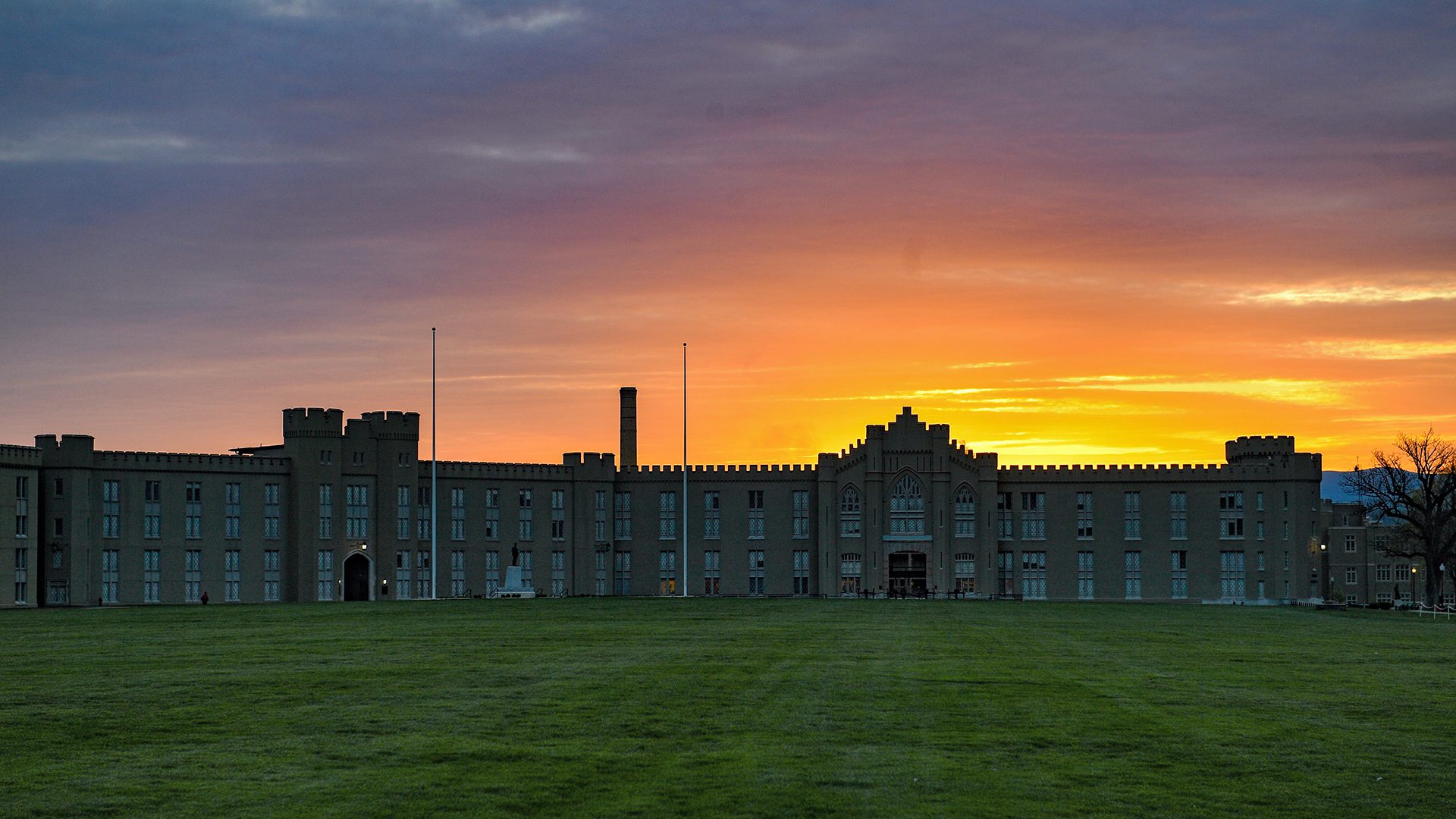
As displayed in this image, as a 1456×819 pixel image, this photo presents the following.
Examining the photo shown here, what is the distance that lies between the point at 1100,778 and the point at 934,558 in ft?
396

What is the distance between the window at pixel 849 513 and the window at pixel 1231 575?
30471 mm

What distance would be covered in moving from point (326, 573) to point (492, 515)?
16.3m

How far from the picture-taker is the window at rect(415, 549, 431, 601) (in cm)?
13488

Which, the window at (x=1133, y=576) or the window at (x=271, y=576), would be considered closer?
the window at (x=271, y=576)

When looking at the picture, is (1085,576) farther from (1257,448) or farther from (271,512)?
(271,512)

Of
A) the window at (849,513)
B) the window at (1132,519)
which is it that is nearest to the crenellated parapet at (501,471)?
the window at (849,513)

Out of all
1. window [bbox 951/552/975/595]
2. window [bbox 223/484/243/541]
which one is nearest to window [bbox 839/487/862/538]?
window [bbox 951/552/975/595]

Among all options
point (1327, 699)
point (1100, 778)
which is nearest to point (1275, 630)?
point (1327, 699)

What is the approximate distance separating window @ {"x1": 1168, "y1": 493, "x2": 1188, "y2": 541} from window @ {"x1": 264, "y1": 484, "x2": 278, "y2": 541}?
73.2m

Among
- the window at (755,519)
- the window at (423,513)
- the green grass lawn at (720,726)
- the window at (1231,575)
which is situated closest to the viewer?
the green grass lawn at (720,726)

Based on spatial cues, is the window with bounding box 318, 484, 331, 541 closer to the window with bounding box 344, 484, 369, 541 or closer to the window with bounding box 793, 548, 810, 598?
the window with bounding box 344, 484, 369, 541

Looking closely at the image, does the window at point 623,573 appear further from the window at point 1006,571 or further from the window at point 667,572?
the window at point 1006,571

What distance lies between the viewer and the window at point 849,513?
14550cm

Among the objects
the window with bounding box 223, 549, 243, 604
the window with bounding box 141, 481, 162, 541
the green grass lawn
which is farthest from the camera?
the window with bounding box 223, 549, 243, 604
